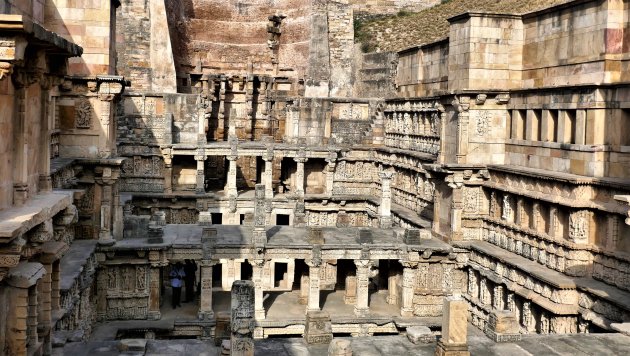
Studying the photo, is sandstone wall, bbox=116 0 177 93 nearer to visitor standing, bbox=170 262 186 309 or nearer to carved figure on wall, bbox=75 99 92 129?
visitor standing, bbox=170 262 186 309

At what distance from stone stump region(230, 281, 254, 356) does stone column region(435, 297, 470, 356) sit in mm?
3951

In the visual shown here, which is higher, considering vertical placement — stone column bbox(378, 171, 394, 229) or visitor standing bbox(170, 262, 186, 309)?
stone column bbox(378, 171, 394, 229)

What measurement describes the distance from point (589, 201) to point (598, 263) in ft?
5.49

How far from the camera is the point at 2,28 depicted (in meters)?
8.26

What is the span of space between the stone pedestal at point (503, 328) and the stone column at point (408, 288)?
8686mm

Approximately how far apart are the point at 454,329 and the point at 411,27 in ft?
106

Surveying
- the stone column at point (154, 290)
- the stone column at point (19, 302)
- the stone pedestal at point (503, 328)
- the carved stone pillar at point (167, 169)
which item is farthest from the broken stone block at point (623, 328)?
the carved stone pillar at point (167, 169)

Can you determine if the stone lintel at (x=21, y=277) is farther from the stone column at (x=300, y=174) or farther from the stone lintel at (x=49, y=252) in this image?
the stone column at (x=300, y=174)

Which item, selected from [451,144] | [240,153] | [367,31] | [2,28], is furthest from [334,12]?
[2,28]

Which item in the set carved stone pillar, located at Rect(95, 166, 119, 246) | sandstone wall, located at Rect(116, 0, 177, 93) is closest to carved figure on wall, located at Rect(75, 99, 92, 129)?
carved stone pillar, located at Rect(95, 166, 119, 246)

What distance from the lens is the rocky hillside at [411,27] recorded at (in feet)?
138

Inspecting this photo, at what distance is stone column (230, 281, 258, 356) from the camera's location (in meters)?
13.6

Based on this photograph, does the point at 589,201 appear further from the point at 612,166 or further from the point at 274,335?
the point at 274,335

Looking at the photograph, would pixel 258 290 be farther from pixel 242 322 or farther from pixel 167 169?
pixel 167 169
